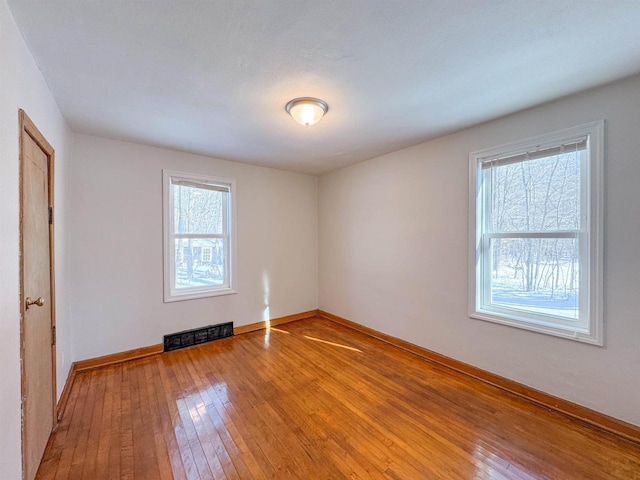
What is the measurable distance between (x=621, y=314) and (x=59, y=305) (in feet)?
14.2

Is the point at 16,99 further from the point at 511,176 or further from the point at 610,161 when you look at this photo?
the point at 610,161

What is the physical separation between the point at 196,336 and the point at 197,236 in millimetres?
1290

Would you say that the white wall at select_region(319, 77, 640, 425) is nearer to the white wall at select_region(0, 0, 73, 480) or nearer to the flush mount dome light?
the flush mount dome light

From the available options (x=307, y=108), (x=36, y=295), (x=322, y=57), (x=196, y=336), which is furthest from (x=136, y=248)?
(x=322, y=57)

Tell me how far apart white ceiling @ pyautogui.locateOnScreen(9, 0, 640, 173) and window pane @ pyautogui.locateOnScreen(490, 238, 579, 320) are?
1.18m

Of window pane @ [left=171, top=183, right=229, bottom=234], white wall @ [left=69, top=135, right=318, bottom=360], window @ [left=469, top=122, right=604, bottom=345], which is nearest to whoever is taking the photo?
window @ [left=469, top=122, right=604, bottom=345]

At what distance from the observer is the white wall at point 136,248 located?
2.80m

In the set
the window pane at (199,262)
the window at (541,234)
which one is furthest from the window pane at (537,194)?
the window pane at (199,262)

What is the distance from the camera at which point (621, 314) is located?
187 centimetres

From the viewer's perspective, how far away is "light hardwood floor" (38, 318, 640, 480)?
159 centimetres

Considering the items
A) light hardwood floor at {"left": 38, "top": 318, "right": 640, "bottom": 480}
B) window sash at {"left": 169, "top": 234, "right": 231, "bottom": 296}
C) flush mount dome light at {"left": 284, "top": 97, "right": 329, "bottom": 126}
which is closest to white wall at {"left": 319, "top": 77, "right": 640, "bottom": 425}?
light hardwood floor at {"left": 38, "top": 318, "right": 640, "bottom": 480}

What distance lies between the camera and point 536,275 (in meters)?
2.33

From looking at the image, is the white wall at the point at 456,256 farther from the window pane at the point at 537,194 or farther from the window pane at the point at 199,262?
the window pane at the point at 199,262

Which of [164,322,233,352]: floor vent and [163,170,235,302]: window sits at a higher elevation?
[163,170,235,302]: window
